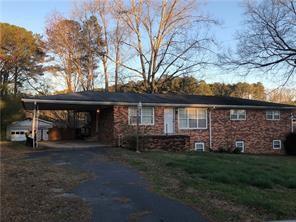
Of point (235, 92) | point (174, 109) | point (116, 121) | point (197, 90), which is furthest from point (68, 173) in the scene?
point (235, 92)

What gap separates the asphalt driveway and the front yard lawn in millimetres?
372

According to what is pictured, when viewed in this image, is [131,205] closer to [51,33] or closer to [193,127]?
[193,127]

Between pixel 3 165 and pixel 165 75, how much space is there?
31113 millimetres

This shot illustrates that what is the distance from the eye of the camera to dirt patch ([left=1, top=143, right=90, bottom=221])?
21.2 ft

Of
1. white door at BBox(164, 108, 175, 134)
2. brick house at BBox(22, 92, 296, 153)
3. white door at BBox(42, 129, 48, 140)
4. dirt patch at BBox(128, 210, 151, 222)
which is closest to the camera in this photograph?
dirt patch at BBox(128, 210, 151, 222)

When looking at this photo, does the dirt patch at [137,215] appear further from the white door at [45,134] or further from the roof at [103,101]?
the white door at [45,134]

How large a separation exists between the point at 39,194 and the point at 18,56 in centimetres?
3757

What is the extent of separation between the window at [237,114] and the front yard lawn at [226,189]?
13.6 metres

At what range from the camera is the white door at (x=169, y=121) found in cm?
2384

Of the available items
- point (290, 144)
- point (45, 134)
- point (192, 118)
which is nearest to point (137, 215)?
point (192, 118)

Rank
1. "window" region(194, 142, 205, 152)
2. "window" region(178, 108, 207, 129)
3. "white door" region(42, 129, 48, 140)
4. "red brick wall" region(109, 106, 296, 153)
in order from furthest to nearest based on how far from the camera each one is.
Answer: "white door" region(42, 129, 48, 140) → "window" region(194, 142, 205, 152) → "window" region(178, 108, 207, 129) → "red brick wall" region(109, 106, 296, 153)

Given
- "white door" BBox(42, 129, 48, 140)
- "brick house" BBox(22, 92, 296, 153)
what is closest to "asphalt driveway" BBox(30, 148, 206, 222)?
"brick house" BBox(22, 92, 296, 153)

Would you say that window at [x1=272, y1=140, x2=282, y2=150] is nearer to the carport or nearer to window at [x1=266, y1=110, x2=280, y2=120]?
window at [x1=266, y1=110, x2=280, y2=120]

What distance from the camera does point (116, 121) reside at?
22.1 metres
